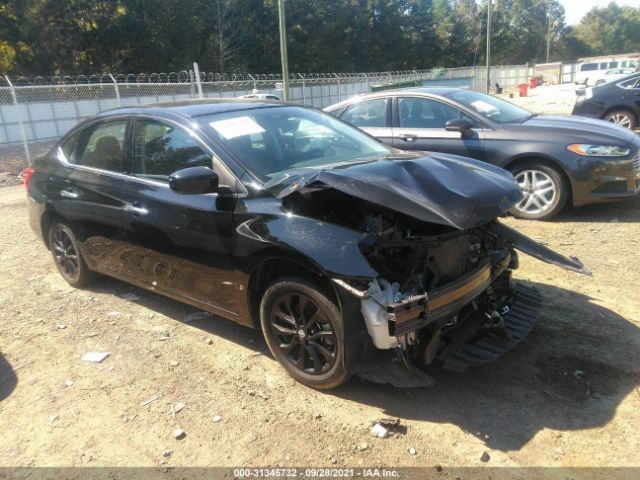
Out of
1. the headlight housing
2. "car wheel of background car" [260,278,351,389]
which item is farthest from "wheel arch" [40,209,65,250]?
the headlight housing

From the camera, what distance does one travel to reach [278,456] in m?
2.74

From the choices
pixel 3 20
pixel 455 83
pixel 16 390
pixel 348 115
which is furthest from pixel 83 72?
pixel 16 390

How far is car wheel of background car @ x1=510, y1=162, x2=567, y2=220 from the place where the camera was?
246 inches

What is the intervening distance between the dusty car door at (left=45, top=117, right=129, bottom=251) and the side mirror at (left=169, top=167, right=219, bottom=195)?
Result: 1.07 meters

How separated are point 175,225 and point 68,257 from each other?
198 centimetres

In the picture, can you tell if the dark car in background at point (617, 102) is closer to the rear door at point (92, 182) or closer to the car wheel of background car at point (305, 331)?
the rear door at point (92, 182)

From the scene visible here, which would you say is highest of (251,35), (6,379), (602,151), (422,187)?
(251,35)

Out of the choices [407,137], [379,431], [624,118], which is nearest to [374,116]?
[407,137]

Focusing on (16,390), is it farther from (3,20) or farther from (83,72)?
(83,72)

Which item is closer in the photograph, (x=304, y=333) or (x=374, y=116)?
(x=304, y=333)

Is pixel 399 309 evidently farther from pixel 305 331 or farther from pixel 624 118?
pixel 624 118

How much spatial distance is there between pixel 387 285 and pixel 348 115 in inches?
207

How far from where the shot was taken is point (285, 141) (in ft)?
12.6

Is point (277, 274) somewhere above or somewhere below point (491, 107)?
below
